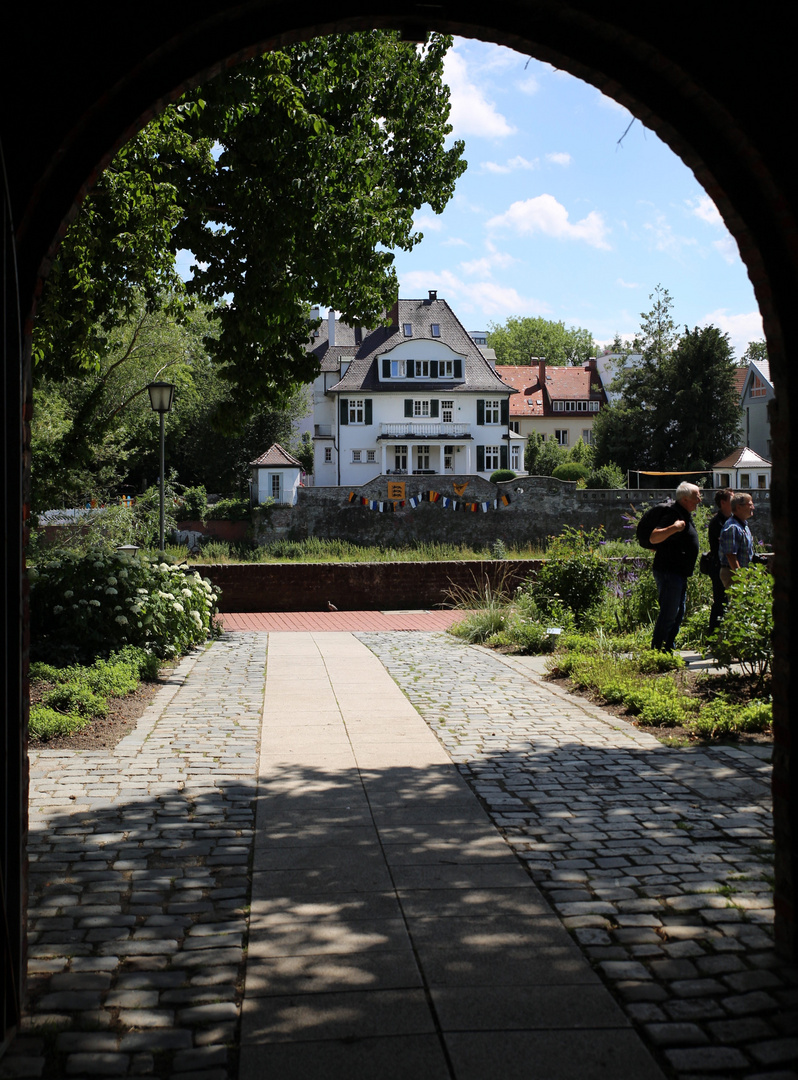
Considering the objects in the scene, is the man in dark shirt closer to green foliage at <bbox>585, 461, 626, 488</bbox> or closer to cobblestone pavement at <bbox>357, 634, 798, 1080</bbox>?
cobblestone pavement at <bbox>357, 634, 798, 1080</bbox>

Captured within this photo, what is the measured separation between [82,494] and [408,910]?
24.9 metres

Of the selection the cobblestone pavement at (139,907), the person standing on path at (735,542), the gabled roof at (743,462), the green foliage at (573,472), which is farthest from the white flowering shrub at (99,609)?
the gabled roof at (743,462)

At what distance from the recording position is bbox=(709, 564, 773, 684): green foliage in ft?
27.3

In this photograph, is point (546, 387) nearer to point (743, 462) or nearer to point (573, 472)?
point (573, 472)

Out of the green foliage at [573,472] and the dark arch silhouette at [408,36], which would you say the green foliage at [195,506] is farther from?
the dark arch silhouette at [408,36]

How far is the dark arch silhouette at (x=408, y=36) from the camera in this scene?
3154 millimetres

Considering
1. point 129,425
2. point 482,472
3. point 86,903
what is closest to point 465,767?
point 86,903

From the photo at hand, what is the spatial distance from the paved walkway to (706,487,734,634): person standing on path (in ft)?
11.7

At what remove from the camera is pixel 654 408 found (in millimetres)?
60156

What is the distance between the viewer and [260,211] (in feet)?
36.0

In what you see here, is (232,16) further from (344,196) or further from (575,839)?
(344,196)

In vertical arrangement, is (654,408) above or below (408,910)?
above

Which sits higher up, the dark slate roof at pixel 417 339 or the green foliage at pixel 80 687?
the dark slate roof at pixel 417 339

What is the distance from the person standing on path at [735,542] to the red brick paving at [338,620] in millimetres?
6797
